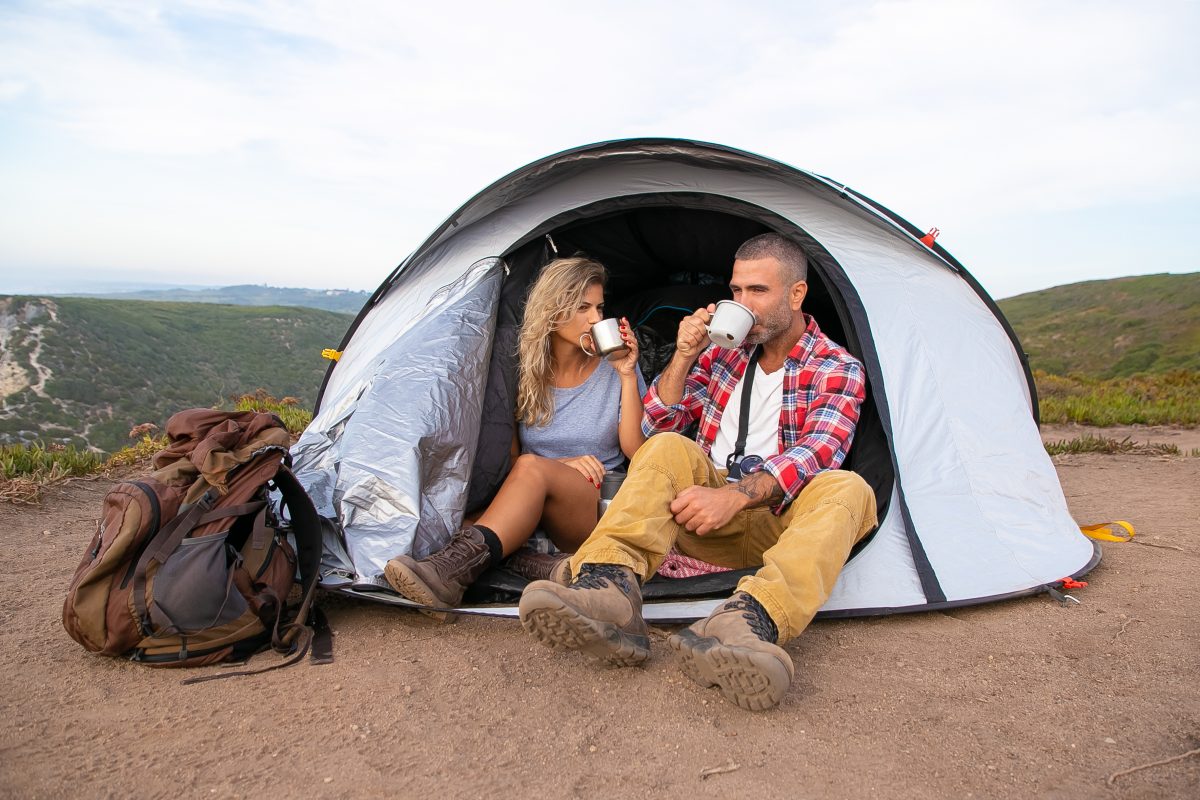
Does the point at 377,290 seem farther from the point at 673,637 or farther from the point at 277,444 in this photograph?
the point at 673,637

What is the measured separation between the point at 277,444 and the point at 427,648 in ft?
2.82

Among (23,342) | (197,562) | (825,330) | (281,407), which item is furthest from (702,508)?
(23,342)

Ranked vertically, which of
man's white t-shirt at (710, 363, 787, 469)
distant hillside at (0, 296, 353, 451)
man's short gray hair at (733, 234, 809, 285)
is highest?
man's short gray hair at (733, 234, 809, 285)

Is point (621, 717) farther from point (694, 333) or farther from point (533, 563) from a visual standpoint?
point (694, 333)

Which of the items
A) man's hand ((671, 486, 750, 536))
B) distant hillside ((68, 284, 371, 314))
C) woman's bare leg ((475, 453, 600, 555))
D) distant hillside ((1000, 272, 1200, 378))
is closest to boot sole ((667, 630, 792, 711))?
man's hand ((671, 486, 750, 536))

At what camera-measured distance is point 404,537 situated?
285 cm

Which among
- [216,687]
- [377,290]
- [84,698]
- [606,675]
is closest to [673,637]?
[606,675]

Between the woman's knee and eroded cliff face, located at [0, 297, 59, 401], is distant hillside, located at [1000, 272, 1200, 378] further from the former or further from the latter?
eroded cliff face, located at [0, 297, 59, 401]

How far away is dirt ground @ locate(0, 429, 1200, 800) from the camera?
187 centimetres

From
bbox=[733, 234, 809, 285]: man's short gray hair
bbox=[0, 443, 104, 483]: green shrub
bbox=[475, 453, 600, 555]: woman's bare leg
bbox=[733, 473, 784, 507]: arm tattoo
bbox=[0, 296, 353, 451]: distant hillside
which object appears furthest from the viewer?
bbox=[0, 296, 353, 451]: distant hillside

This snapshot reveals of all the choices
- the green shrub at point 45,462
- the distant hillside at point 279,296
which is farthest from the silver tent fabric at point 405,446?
the distant hillside at point 279,296

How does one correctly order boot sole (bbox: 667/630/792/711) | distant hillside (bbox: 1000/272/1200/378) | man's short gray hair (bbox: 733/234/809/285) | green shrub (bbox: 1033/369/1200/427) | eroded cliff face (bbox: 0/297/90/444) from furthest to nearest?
distant hillside (bbox: 1000/272/1200/378)
eroded cliff face (bbox: 0/297/90/444)
green shrub (bbox: 1033/369/1200/427)
man's short gray hair (bbox: 733/234/809/285)
boot sole (bbox: 667/630/792/711)

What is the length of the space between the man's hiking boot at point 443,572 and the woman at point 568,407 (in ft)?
0.73

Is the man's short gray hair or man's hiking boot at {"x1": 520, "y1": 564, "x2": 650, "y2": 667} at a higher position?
the man's short gray hair
